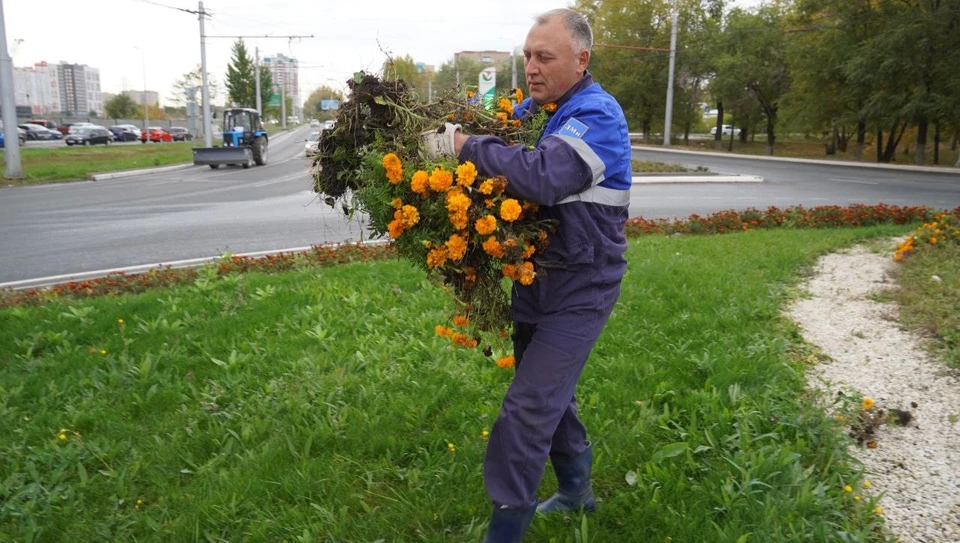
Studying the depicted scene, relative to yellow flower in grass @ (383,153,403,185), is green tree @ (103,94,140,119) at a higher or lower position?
higher

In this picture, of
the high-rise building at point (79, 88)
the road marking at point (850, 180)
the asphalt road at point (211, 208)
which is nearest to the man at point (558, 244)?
the asphalt road at point (211, 208)

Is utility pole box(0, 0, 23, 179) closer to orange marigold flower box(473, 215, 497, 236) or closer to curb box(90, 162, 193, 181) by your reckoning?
curb box(90, 162, 193, 181)

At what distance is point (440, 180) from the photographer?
93.7 inches

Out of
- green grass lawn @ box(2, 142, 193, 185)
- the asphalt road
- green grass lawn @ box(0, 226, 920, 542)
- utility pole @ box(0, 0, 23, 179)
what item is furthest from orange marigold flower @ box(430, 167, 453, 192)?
green grass lawn @ box(2, 142, 193, 185)

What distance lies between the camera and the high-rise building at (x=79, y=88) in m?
124

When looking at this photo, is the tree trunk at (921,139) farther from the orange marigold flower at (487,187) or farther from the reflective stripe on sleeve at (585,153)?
the orange marigold flower at (487,187)

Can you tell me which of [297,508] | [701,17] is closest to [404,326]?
[297,508]

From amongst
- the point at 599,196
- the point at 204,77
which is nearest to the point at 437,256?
the point at 599,196

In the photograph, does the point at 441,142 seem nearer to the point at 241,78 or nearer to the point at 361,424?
the point at 361,424

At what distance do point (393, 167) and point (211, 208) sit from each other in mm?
12719

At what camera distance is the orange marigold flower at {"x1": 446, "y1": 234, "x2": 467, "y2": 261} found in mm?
2441

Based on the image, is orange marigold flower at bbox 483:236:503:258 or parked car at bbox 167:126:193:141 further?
parked car at bbox 167:126:193:141

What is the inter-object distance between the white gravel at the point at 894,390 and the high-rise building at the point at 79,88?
135 meters

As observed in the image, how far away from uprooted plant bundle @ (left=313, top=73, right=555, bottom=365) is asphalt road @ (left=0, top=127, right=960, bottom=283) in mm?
841
